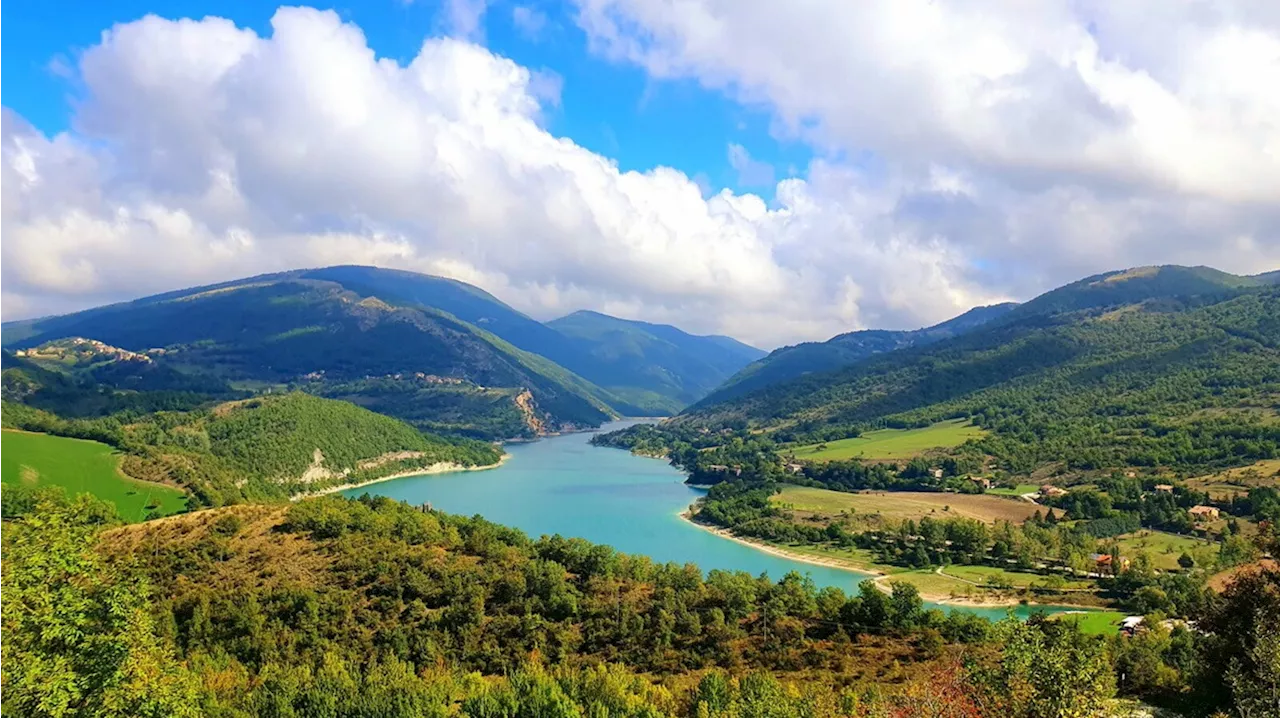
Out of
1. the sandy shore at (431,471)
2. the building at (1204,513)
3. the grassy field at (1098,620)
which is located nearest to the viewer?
the grassy field at (1098,620)

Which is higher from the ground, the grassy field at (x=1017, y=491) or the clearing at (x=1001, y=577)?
the grassy field at (x=1017, y=491)

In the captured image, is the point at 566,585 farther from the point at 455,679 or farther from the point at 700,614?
the point at 455,679

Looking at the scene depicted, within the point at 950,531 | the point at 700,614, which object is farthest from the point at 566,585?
the point at 950,531

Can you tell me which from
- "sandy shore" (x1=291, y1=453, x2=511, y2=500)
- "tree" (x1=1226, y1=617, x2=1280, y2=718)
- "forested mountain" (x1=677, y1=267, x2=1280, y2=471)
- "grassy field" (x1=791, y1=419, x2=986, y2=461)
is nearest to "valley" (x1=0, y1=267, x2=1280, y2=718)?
"forested mountain" (x1=677, y1=267, x2=1280, y2=471)

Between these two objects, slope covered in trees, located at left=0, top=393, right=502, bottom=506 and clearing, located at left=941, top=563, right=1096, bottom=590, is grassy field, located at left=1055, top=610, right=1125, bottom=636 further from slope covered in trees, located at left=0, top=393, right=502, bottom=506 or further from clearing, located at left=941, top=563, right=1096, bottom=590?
slope covered in trees, located at left=0, top=393, right=502, bottom=506

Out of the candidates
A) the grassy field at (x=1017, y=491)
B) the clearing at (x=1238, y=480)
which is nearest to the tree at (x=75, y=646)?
the clearing at (x=1238, y=480)

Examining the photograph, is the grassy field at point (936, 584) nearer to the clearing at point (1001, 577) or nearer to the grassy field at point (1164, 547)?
the clearing at point (1001, 577)
